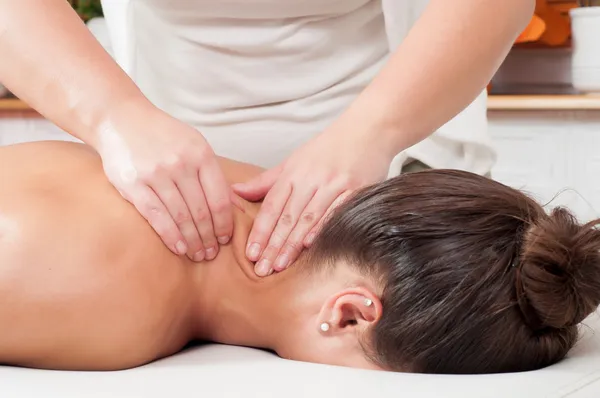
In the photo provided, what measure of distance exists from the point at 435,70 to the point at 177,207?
0.42 metres

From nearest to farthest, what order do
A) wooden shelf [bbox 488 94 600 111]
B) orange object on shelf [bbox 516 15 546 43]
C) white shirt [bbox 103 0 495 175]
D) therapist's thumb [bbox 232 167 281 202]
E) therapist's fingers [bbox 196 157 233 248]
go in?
therapist's fingers [bbox 196 157 233 248], therapist's thumb [bbox 232 167 281 202], white shirt [bbox 103 0 495 175], wooden shelf [bbox 488 94 600 111], orange object on shelf [bbox 516 15 546 43]

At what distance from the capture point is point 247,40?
1.50 m

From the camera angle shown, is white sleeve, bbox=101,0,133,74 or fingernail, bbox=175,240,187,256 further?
white sleeve, bbox=101,0,133,74

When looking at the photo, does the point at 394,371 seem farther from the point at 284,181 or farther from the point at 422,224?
the point at 284,181

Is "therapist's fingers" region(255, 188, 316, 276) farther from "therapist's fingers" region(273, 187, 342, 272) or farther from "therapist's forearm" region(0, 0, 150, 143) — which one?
"therapist's forearm" region(0, 0, 150, 143)

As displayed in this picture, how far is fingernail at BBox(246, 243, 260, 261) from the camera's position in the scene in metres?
1.17

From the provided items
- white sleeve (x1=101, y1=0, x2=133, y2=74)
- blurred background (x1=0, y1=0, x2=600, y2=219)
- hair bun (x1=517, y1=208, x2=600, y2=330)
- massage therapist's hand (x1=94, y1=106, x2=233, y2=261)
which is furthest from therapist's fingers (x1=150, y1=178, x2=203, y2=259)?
blurred background (x1=0, y1=0, x2=600, y2=219)

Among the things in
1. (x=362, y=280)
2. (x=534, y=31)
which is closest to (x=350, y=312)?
(x=362, y=280)

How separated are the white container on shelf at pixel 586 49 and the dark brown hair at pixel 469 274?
6.24ft

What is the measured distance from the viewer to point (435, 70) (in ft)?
4.17

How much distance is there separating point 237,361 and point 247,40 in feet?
2.08

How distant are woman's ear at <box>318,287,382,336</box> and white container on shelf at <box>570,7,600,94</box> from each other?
6.70 feet

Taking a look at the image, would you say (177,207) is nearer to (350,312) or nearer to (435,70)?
(350,312)

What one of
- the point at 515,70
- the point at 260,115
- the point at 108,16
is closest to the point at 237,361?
the point at 260,115
